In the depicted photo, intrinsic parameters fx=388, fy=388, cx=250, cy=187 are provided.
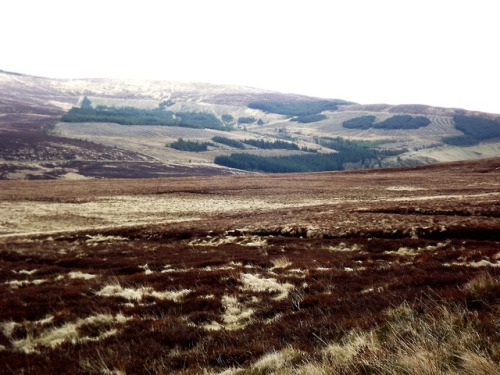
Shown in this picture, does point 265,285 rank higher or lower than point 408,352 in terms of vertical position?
lower

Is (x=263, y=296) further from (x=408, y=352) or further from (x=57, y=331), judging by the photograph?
(x=408, y=352)

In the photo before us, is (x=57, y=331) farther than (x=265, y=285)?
No

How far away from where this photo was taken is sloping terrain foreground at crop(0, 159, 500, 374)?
620cm

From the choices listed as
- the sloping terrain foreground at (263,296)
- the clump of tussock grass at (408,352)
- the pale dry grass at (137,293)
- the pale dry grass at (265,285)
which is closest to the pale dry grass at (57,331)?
the sloping terrain foreground at (263,296)

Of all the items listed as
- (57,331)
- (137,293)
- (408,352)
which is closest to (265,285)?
(137,293)

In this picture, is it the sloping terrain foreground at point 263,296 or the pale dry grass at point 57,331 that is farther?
the pale dry grass at point 57,331

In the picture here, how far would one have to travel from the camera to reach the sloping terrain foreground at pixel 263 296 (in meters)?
6.20

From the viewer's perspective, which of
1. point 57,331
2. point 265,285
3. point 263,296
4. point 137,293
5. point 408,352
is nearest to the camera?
point 408,352

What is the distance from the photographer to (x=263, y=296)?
502 inches

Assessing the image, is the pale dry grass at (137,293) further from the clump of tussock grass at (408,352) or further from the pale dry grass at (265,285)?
the clump of tussock grass at (408,352)

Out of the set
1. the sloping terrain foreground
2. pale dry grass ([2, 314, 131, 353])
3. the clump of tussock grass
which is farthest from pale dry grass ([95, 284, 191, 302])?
the clump of tussock grass

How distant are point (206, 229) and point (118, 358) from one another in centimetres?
2467

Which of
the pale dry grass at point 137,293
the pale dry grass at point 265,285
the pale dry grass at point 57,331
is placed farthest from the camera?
the pale dry grass at point 265,285

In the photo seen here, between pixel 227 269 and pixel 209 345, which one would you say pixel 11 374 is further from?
pixel 227 269
